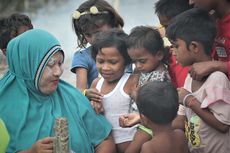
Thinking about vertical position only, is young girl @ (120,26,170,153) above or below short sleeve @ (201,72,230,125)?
above

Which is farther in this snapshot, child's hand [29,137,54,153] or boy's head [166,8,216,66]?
boy's head [166,8,216,66]

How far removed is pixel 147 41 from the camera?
312cm

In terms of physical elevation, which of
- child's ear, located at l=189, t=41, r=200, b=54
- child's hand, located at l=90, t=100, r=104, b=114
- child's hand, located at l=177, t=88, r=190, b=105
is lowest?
child's hand, located at l=90, t=100, r=104, b=114

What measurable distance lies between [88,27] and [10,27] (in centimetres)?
109

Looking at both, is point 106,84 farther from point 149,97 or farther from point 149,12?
point 149,12

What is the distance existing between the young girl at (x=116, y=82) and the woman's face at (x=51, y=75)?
1.09 feet

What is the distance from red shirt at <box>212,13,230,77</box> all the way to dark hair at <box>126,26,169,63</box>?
0.34m

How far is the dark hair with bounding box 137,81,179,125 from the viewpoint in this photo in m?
2.63

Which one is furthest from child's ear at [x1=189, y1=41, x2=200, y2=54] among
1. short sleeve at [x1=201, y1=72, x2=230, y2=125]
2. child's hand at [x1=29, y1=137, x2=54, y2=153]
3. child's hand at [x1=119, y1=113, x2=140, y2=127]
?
child's hand at [x1=29, y1=137, x2=54, y2=153]

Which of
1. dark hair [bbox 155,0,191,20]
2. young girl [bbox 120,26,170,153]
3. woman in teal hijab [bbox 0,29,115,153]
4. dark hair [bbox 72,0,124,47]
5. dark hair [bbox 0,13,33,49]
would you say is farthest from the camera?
dark hair [bbox 0,13,33,49]

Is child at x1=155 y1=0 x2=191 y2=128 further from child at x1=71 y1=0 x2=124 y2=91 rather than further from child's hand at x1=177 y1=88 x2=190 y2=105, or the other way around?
child at x1=71 y1=0 x2=124 y2=91

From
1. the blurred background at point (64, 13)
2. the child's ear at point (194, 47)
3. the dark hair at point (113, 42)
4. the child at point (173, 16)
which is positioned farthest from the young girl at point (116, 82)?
the blurred background at point (64, 13)

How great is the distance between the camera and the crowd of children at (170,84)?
2654 mm

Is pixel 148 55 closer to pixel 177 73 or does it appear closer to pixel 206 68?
pixel 177 73
